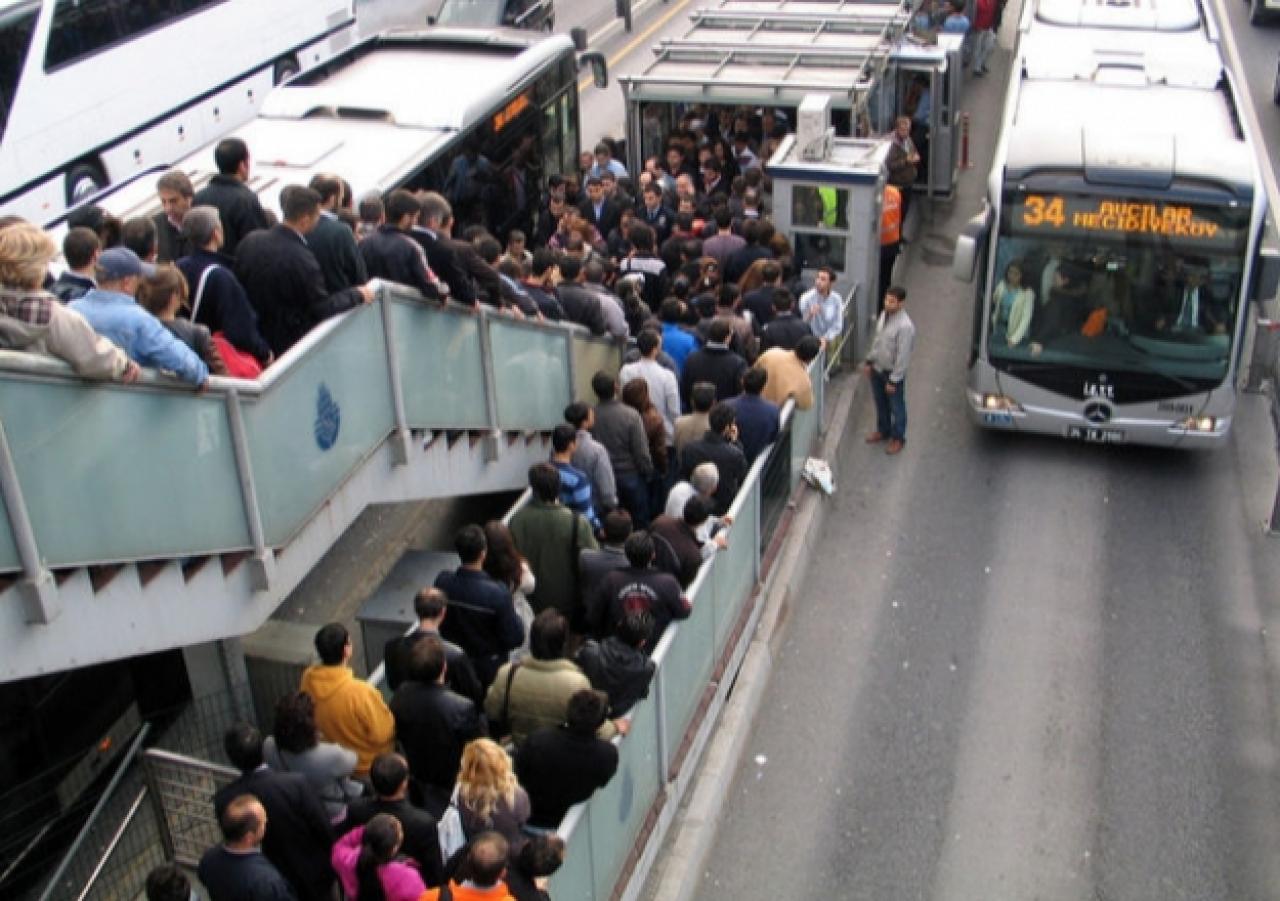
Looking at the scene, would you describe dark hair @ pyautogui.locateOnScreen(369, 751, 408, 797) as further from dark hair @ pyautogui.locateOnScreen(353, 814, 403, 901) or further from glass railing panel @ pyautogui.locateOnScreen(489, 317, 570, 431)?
glass railing panel @ pyautogui.locateOnScreen(489, 317, 570, 431)

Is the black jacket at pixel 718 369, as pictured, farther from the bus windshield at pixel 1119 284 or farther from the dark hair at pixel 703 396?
the bus windshield at pixel 1119 284

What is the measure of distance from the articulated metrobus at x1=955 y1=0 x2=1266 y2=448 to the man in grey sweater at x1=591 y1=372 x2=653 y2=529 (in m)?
3.67

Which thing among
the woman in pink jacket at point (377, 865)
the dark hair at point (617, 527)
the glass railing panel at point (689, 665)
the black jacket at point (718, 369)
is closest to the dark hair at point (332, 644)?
the woman in pink jacket at point (377, 865)

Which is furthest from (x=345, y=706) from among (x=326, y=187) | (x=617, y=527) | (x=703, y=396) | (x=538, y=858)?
(x=703, y=396)

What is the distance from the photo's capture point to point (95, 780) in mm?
9906

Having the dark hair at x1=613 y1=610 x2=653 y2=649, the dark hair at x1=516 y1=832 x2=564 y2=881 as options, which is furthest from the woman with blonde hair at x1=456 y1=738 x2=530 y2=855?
the dark hair at x1=613 y1=610 x2=653 y2=649

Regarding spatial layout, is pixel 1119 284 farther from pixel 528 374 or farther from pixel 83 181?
pixel 83 181

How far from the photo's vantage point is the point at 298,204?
325 inches

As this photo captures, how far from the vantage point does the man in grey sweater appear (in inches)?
423

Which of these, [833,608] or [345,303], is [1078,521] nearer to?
[833,608]

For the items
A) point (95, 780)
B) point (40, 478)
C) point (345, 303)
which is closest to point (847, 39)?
point (345, 303)

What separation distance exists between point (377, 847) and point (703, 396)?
16.9ft

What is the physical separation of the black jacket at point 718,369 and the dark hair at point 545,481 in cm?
272

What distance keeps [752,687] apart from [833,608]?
1.58m
